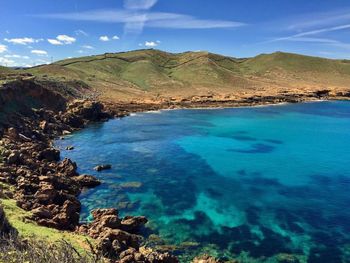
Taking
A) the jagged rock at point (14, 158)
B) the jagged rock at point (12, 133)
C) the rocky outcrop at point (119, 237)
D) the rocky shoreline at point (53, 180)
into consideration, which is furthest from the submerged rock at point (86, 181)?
the jagged rock at point (12, 133)

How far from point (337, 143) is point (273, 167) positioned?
1219 inches

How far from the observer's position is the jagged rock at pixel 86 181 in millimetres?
54844

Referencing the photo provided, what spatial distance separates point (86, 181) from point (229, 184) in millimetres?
21082

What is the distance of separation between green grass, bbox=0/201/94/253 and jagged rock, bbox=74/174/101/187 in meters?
16.7

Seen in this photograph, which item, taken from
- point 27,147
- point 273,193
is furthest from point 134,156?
point 273,193

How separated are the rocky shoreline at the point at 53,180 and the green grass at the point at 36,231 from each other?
54.5 inches

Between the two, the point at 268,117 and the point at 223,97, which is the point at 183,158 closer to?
the point at 268,117

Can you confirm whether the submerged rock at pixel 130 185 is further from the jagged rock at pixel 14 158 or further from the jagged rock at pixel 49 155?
the jagged rock at pixel 49 155

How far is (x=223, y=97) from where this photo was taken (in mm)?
163875

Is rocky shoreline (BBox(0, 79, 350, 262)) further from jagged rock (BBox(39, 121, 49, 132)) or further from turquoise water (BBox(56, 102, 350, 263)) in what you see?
turquoise water (BBox(56, 102, 350, 263))

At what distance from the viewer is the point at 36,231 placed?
3288cm

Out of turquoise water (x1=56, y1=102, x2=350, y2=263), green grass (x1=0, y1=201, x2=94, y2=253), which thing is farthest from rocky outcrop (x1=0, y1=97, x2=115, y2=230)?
turquoise water (x1=56, y1=102, x2=350, y2=263)

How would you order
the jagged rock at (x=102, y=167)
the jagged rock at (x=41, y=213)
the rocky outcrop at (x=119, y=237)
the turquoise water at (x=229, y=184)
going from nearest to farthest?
1. the rocky outcrop at (x=119, y=237)
2. the jagged rock at (x=41, y=213)
3. the turquoise water at (x=229, y=184)
4. the jagged rock at (x=102, y=167)

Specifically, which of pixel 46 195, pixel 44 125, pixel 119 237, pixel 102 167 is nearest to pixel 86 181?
pixel 102 167
